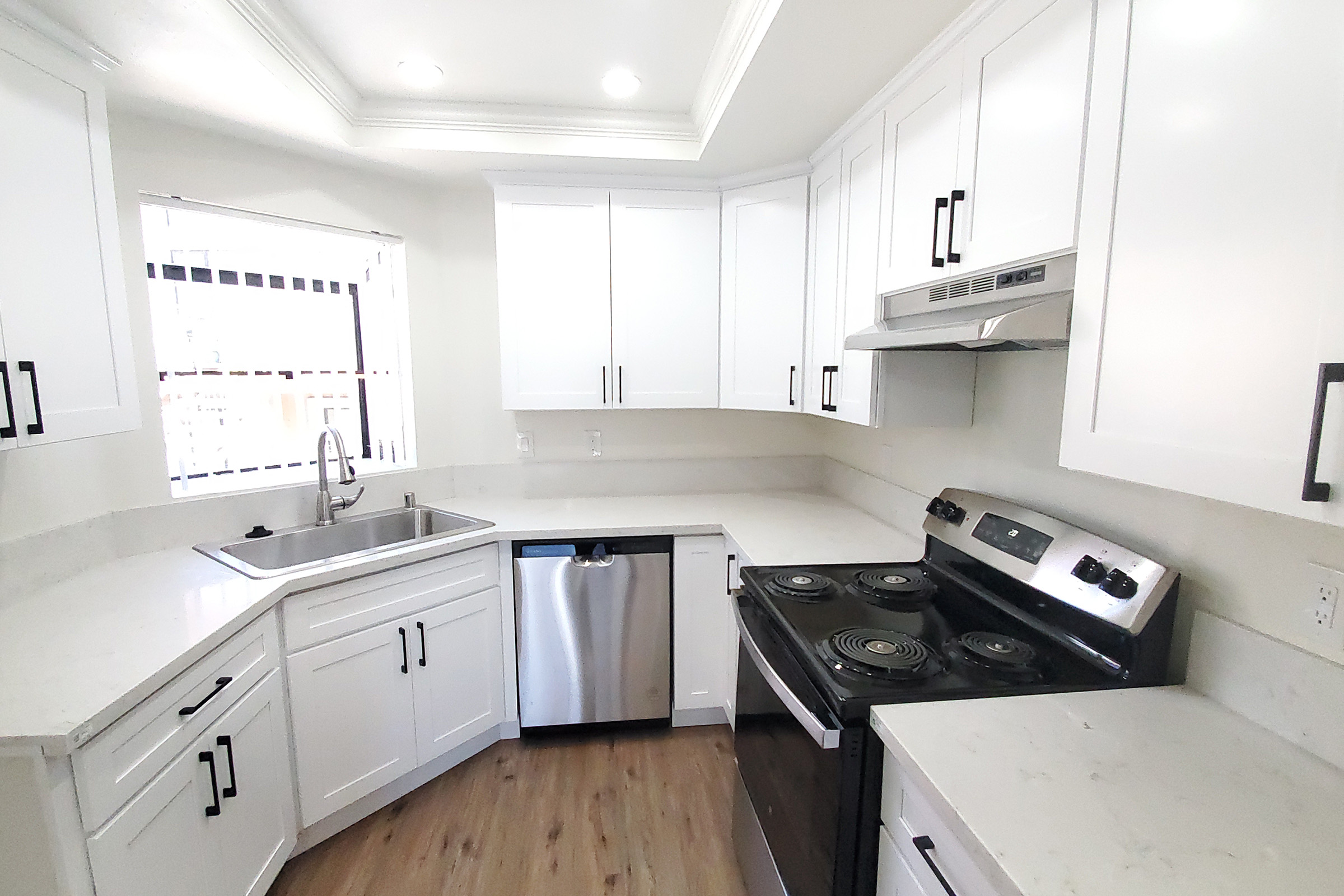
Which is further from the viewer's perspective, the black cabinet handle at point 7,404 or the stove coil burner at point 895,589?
the stove coil burner at point 895,589

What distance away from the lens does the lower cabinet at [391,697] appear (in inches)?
72.2

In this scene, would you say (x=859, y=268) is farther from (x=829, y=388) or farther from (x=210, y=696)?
(x=210, y=696)

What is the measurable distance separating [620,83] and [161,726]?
220 cm

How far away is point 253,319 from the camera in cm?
228

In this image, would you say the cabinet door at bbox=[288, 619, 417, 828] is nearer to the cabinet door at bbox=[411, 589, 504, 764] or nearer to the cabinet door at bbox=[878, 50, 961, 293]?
the cabinet door at bbox=[411, 589, 504, 764]

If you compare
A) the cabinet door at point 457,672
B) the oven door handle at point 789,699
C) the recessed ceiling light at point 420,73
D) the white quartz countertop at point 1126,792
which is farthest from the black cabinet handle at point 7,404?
the white quartz countertop at point 1126,792

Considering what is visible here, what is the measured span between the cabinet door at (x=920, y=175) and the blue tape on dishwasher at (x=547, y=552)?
4.90ft

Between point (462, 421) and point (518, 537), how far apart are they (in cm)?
82

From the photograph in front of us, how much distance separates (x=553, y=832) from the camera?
1996mm

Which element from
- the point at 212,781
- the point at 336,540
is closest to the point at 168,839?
the point at 212,781

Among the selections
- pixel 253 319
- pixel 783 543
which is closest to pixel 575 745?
pixel 783 543

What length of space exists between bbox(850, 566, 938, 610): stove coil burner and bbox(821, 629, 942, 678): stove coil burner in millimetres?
214

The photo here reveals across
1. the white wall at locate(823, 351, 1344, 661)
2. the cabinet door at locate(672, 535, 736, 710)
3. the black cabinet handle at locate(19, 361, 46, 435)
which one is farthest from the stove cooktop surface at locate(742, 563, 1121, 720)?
the black cabinet handle at locate(19, 361, 46, 435)

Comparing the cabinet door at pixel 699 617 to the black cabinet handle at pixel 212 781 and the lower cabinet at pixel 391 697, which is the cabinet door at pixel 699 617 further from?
the black cabinet handle at pixel 212 781
